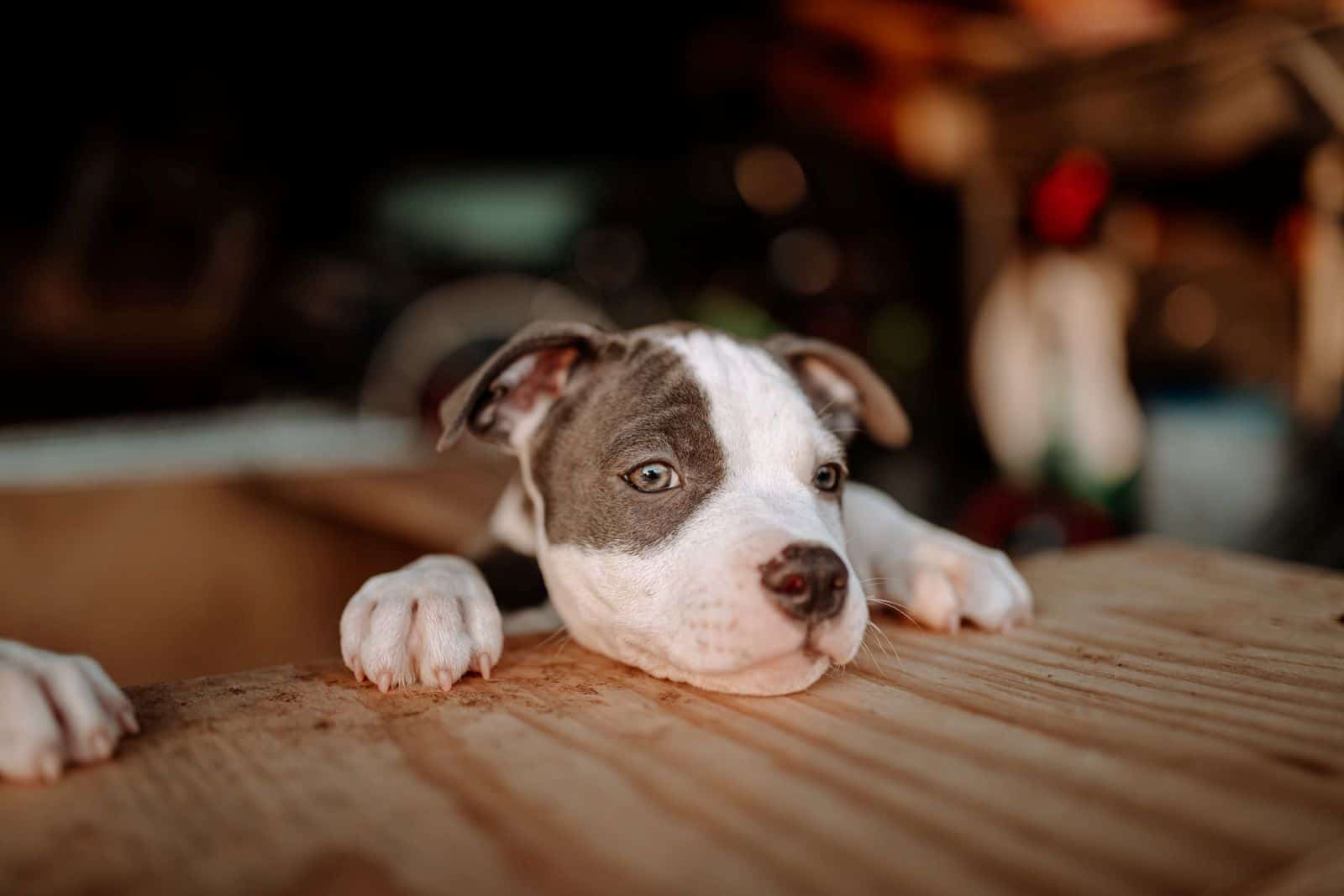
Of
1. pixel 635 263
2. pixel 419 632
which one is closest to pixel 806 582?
pixel 419 632

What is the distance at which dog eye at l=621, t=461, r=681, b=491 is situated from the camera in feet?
6.10

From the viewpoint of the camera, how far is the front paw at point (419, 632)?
5.01 ft

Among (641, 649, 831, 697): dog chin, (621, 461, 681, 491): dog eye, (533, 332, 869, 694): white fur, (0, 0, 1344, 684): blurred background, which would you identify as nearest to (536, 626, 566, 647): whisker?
(533, 332, 869, 694): white fur

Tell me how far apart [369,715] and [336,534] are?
9.24 ft

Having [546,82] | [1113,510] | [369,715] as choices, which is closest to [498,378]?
[369,715]

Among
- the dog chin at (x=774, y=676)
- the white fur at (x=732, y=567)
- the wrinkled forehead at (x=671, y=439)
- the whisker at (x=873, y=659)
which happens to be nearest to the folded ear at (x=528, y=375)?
the wrinkled forehead at (x=671, y=439)

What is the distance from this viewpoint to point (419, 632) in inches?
62.1

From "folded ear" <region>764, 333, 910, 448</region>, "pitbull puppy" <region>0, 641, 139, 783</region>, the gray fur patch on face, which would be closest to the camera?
"pitbull puppy" <region>0, 641, 139, 783</region>

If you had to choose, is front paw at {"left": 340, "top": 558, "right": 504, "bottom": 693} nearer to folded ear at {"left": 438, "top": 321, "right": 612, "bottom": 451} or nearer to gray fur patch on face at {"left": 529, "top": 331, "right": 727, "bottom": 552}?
gray fur patch on face at {"left": 529, "top": 331, "right": 727, "bottom": 552}

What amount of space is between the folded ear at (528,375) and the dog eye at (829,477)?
61 cm

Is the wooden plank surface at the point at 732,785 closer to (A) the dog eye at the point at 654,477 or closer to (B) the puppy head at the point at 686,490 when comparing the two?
(B) the puppy head at the point at 686,490

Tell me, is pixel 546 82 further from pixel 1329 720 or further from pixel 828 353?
pixel 1329 720

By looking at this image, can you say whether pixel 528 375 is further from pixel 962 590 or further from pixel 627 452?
pixel 962 590

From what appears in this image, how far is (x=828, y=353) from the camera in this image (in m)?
2.38
